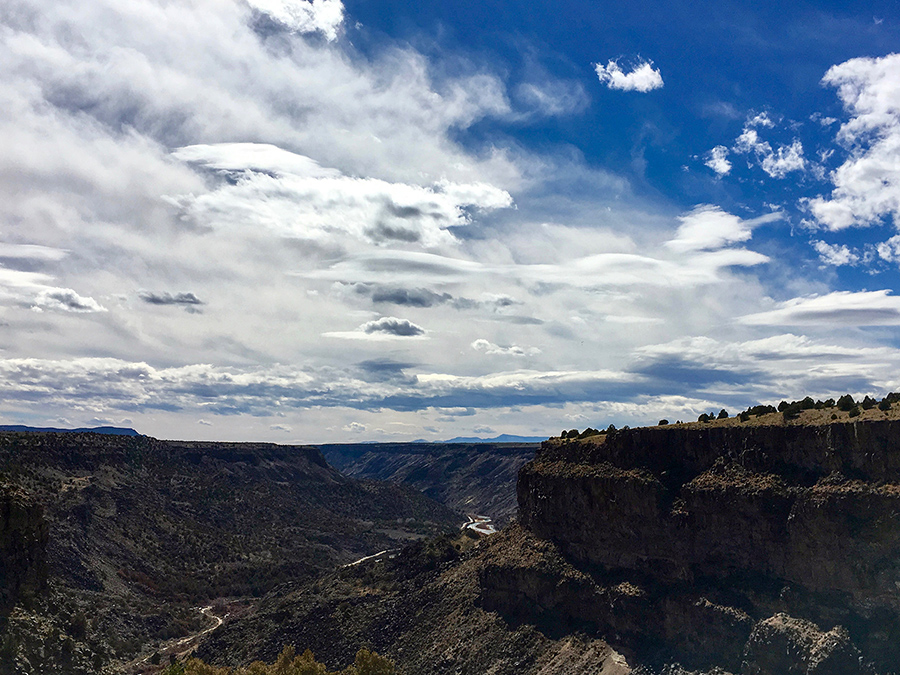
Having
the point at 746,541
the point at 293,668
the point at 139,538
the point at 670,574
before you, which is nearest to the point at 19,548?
the point at 293,668

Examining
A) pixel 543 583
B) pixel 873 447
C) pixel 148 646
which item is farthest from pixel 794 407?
→ pixel 148 646

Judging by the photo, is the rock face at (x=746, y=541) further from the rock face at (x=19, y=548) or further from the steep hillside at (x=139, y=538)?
the rock face at (x=19, y=548)

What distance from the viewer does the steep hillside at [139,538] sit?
41.1 metres

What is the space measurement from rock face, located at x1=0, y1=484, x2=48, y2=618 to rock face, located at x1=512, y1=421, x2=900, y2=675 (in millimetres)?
43285

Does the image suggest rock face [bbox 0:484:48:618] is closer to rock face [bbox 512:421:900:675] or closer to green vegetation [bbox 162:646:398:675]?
green vegetation [bbox 162:646:398:675]

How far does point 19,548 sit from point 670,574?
49926mm

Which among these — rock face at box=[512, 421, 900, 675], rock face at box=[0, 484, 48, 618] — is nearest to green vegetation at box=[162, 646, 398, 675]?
rock face at box=[0, 484, 48, 618]

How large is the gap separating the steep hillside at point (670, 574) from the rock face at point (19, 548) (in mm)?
35952

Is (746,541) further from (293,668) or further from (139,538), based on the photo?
(139,538)

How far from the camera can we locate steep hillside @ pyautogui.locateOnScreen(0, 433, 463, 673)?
1617 inches

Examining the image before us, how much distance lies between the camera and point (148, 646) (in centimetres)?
8225

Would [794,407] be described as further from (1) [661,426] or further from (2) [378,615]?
(2) [378,615]

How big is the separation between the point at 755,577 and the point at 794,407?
1501cm

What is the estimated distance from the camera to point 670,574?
176 feet
